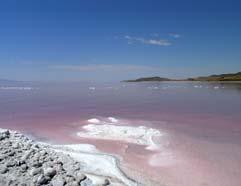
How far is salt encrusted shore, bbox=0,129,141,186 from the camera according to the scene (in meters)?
5.74

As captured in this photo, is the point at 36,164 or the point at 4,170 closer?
the point at 4,170

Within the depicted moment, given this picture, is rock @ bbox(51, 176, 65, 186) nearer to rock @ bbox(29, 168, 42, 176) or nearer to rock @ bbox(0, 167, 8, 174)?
rock @ bbox(29, 168, 42, 176)

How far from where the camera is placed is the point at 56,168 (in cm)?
636

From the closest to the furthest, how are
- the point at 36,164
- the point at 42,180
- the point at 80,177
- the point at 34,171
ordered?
the point at 42,180 → the point at 34,171 → the point at 80,177 → the point at 36,164

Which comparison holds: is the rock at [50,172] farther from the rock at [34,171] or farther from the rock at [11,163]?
the rock at [11,163]

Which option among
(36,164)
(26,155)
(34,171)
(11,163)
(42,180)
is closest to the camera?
(42,180)

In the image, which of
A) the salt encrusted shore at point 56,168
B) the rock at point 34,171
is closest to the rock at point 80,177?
the salt encrusted shore at point 56,168

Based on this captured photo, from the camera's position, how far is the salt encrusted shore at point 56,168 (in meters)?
5.74

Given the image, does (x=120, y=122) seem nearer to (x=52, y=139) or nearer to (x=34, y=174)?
(x=52, y=139)

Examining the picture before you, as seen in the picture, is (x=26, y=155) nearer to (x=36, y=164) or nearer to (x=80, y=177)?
(x=36, y=164)

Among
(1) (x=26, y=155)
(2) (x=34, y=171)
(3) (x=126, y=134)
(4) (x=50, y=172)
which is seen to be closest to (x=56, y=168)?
(4) (x=50, y=172)

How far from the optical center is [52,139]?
33.9ft

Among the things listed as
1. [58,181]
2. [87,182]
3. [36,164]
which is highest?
[36,164]

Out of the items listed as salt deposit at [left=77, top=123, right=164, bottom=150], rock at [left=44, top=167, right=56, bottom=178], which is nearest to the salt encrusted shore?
rock at [left=44, top=167, right=56, bottom=178]
